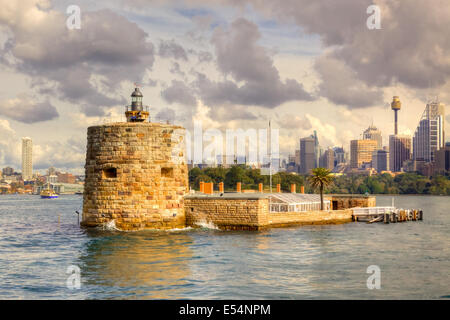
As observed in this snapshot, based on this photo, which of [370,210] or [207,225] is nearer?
[207,225]

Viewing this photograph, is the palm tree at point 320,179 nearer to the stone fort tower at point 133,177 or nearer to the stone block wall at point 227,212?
the stone block wall at point 227,212

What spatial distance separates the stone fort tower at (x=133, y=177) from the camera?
1437 inches

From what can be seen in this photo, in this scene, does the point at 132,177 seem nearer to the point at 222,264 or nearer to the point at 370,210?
the point at 222,264

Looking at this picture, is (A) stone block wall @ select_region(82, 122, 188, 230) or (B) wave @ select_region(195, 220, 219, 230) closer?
(A) stone block wall @ select_region(82, 122, 188, 230)

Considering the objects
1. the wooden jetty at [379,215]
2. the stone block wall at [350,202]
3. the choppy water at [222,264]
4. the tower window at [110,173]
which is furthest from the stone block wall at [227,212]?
the stone block wall at [350,202]

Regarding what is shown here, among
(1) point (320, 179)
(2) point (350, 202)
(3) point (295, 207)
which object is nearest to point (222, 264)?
(3) point (295, 207)

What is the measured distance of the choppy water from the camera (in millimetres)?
20750

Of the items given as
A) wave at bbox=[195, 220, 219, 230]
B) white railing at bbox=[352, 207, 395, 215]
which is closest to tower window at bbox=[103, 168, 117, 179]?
wave at bbox=[195, 220, 219, 230]

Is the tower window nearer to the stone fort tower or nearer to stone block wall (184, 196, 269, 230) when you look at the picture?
the stone fort tower

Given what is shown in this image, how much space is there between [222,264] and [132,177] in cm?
1272

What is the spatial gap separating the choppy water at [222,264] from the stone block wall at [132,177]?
49.5 inches

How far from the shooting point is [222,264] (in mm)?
26297
